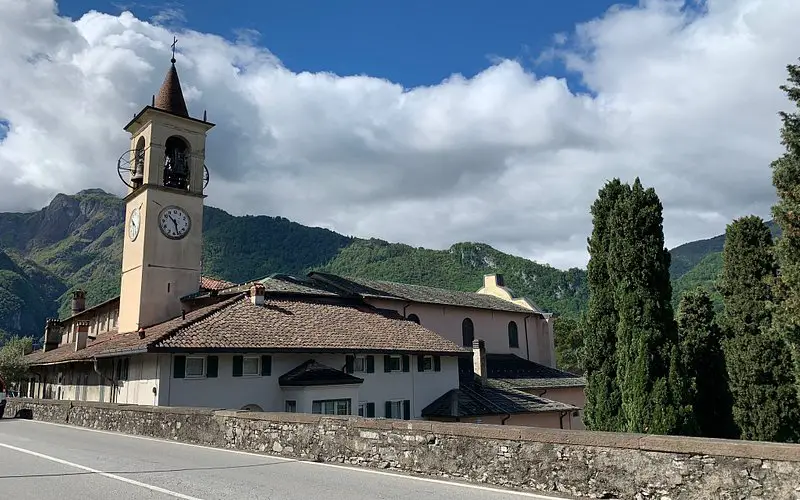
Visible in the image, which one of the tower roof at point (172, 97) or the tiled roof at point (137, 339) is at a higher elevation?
the tower roof at point (172, 97)

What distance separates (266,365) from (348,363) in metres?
4.04

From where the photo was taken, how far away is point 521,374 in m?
39.6

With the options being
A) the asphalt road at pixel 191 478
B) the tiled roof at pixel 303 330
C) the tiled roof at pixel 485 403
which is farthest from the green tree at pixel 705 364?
the asphalt road at pixel 191 478

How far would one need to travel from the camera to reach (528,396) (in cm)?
3359

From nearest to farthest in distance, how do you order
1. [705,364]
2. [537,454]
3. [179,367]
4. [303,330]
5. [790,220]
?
1. [537,454]
2. [790,220]
3. [705,364]
4. [179,367]
5. [303,330]

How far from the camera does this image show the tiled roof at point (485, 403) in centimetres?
2908

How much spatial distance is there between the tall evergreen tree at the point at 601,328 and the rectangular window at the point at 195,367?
14417mm

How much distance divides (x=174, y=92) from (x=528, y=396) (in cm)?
2578

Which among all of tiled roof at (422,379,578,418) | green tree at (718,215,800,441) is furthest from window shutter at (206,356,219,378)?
green tree at (718,215,800,441)

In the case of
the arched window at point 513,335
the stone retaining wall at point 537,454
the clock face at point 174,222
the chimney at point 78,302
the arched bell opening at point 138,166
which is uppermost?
the arched bell opening at point 138,166

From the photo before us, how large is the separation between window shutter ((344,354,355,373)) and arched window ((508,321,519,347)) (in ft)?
66.4

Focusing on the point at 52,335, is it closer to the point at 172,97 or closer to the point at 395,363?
the point at 172,97

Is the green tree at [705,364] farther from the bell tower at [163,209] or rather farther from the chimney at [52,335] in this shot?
the chimney at [52,335]

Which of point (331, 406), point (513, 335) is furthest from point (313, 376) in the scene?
point (513, 335)
